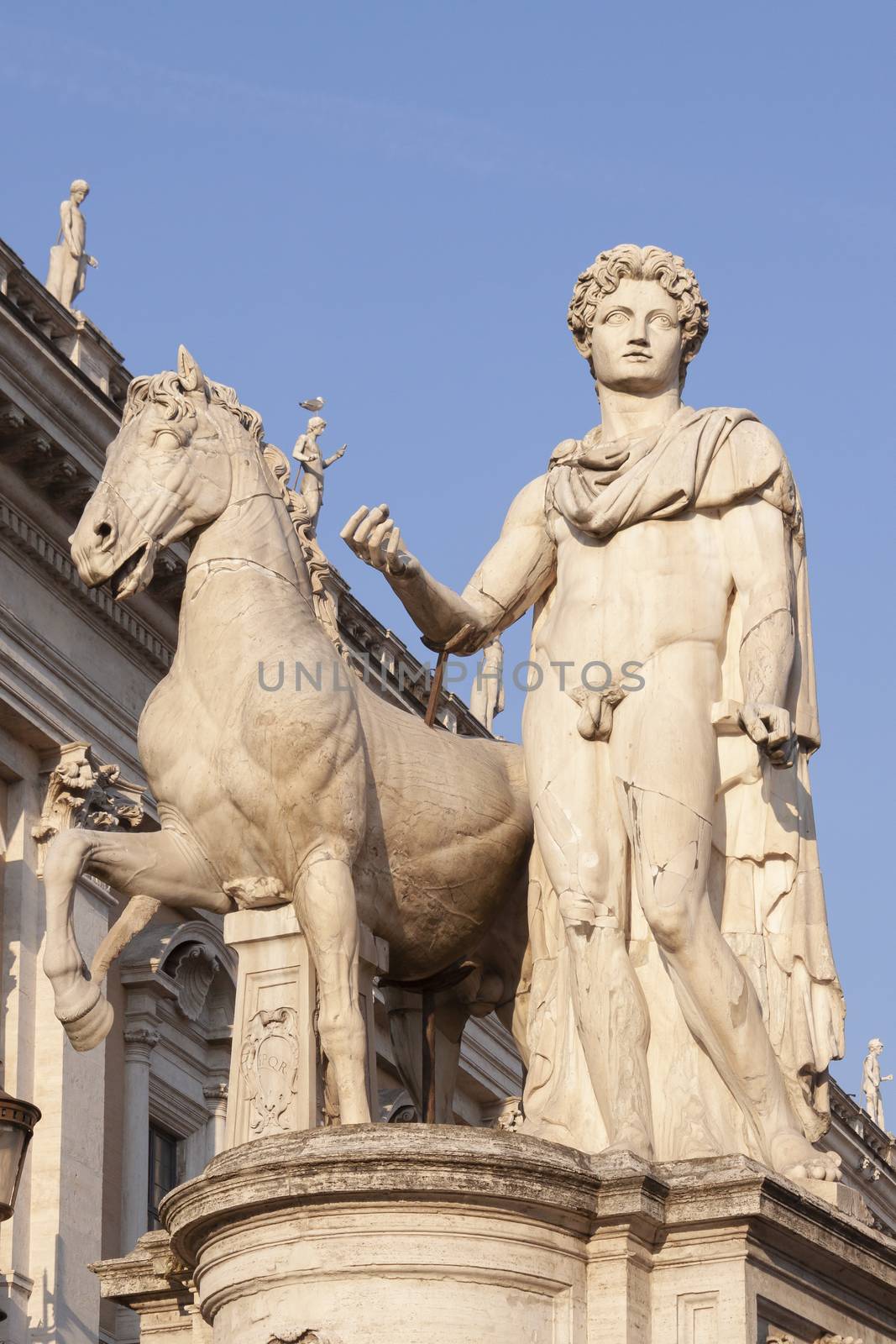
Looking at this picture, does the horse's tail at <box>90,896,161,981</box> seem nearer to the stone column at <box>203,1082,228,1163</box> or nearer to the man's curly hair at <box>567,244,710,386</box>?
the man's curly hair at <box>567,244,710,386</box>

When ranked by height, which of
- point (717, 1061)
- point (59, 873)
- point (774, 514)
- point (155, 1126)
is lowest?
point (717, 1061)

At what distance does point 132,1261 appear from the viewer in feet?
39.1

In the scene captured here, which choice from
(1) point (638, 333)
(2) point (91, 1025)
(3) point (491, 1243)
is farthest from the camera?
(1) point (638, 333)

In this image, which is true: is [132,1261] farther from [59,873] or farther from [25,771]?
[25,771]

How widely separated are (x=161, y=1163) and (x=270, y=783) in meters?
17.3

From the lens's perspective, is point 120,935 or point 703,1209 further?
point 120,935

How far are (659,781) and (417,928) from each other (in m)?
1.13

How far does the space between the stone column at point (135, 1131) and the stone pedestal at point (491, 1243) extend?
16.0 meters

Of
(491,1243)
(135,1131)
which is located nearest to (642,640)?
(491,1243)

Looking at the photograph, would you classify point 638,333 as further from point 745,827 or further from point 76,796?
point 76,796

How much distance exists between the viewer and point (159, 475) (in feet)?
40.4

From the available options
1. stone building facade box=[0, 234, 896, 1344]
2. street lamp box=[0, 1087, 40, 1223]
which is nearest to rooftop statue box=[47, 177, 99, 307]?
stone building facade box=[0, 234, 896, 1344]

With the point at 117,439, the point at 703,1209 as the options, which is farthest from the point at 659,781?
the point at 117,439

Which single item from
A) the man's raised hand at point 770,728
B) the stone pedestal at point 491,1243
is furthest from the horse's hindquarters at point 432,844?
the stone pedestal at point 491,1243
